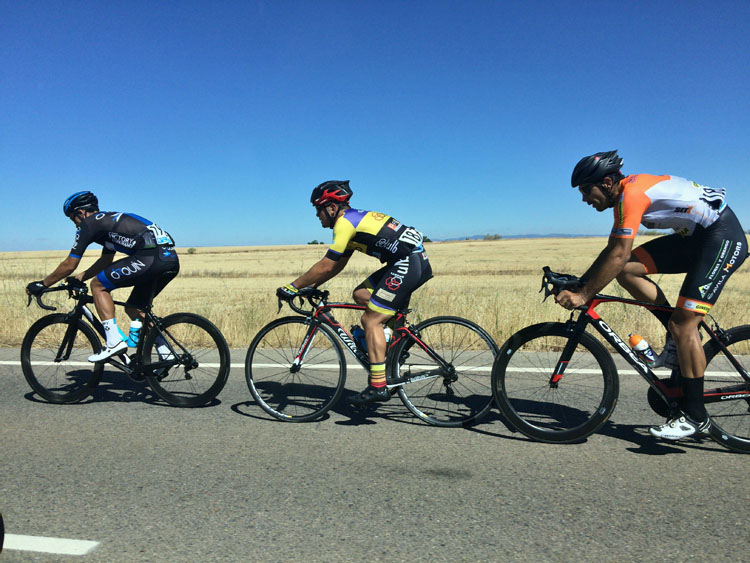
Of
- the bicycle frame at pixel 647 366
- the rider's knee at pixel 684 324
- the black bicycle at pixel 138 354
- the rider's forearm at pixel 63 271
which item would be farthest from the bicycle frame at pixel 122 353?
the rider's knee at pixel 684 324

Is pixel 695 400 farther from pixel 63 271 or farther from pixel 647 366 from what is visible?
pixel 63 271

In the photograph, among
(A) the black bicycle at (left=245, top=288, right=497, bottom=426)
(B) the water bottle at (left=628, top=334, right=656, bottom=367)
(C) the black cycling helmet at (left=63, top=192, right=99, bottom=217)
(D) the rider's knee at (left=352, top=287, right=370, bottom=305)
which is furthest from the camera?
(C) the black cycling helmet at (left=63, top=192, right=99, bottom=217)

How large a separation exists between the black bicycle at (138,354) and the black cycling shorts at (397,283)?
147cm

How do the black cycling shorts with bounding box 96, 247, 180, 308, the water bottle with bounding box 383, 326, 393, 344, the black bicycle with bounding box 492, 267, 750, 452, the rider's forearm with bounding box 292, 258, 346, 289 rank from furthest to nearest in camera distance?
the black cycling shorts with bounding box 96, 247, 180, 308, the water bottle with bounding box 383, 326, 393, 344, the rider's forearm with bounding box 292, 258, 346, 289, the black bicycle with bounding box 492, 267, 750, 452

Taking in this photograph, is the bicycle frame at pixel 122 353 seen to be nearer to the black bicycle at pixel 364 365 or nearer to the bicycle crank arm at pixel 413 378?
the black bicycle at pixel 364 365

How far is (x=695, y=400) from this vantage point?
3.68m

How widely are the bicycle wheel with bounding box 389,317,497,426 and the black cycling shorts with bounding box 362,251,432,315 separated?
28cm

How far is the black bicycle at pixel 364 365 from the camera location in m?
4.41

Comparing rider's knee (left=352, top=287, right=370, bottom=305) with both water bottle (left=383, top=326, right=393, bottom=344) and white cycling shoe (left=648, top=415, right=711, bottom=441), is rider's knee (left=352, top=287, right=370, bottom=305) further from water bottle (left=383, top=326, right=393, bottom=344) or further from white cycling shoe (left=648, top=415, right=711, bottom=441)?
white cycling shoe (left=648, top=415, right=711, bottom=441)

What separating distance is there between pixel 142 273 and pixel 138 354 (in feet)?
2.45

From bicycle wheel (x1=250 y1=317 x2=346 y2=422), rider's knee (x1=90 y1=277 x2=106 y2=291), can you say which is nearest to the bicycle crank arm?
bicycle wheel (x1=250 y1=317 x2=346 y2=422)

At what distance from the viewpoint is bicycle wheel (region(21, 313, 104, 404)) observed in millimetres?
5051

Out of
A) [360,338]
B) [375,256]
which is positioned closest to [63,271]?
[360,338]

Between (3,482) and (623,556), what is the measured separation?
11.3 ft
